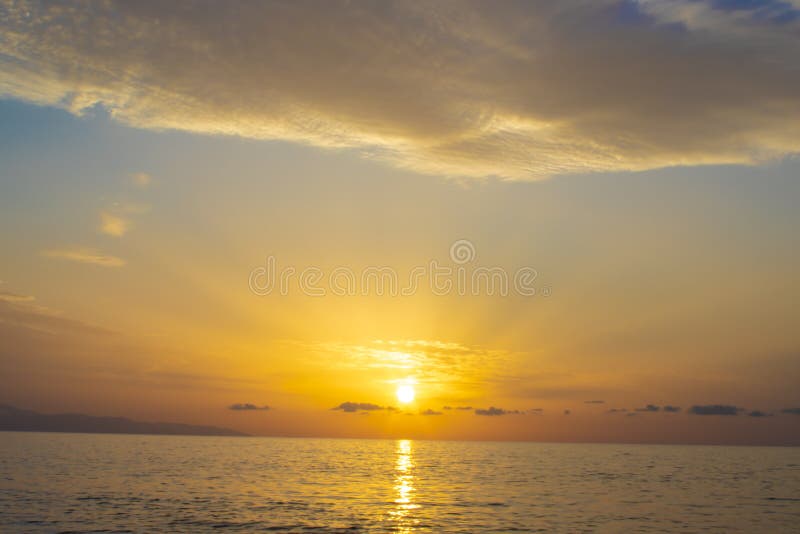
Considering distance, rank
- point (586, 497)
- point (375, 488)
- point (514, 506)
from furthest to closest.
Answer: point (375, 488) < point (586, 497) < point (514, 506)

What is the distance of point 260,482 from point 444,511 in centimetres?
3773

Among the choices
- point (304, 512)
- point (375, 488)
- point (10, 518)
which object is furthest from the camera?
point (375, 488)

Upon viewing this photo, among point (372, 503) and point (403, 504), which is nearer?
point (403, 504)

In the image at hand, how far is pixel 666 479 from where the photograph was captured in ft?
371

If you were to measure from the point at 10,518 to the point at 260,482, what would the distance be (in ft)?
135

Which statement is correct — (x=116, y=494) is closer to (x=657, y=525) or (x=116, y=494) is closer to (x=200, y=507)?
(x=200, y=507)

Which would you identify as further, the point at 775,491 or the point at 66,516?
the point at 775,491

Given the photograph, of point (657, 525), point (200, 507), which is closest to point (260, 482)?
point (200, 507)

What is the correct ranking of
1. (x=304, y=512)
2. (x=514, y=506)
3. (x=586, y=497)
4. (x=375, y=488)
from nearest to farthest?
(x=304, y=512), (x=514, y=506), (x=586, y=497), (x=375, y=488)

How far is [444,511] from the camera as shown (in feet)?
207

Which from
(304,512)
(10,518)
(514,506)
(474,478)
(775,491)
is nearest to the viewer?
(10,518)

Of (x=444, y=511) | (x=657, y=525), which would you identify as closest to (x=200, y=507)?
(x=444, y=511)

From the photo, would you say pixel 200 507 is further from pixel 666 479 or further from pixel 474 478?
pixel 666 479

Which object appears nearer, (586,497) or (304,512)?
(304,512)
